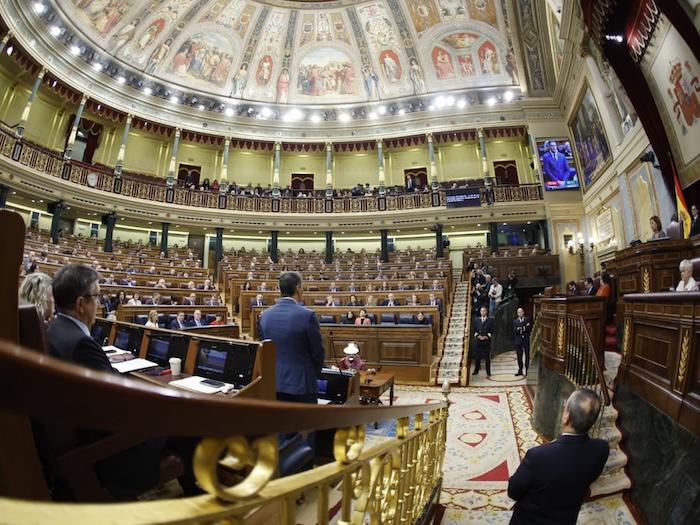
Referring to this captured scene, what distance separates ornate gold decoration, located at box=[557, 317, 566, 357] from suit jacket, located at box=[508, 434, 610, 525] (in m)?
3.35

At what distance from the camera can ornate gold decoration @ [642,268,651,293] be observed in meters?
5.56

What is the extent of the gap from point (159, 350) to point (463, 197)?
50.0 feet

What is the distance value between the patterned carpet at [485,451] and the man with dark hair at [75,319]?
9.52ft

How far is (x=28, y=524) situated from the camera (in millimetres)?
391

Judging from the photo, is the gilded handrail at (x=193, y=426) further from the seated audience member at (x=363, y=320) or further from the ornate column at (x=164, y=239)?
the ornate column at (x=164, y=239)

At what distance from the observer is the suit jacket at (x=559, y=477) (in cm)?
186

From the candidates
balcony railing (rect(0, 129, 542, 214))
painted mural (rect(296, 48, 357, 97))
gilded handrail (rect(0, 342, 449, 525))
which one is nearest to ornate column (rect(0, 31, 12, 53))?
balcony railing (rect(0, 129, 542, 214))

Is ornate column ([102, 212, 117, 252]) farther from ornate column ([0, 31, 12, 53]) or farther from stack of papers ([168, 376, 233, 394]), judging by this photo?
stack of papers ([168, 376, 233, 394])

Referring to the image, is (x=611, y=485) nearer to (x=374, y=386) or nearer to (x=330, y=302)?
(x=374, y=386)

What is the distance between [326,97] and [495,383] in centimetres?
1775

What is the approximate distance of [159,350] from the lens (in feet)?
11.8

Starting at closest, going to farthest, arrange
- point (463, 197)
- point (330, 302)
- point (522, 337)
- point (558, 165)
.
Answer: point (522, 337)
point (330, 302)
point (558, 165)
point (463, 197)

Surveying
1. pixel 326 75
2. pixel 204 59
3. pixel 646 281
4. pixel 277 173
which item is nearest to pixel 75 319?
pixel 646 281

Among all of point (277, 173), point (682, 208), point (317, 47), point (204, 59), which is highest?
point (317, 47)
